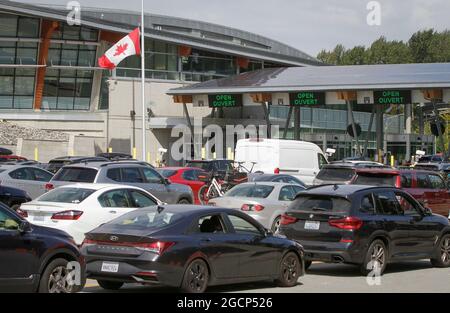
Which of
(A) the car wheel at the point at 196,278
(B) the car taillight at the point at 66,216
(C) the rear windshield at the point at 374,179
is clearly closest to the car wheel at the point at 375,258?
(A) the car wheel at the point at 196,278

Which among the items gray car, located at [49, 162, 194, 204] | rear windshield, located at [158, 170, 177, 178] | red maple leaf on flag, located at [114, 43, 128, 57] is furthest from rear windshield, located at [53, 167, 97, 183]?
red maple leaf on flag, located at [114, 43, 128, 57]

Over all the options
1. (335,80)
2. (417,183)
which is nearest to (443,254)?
(417,183)

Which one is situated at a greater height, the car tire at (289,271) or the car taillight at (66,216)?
the car taillight at (66,216)

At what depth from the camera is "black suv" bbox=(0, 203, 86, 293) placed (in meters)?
10.4

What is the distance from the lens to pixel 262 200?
20.6 meters

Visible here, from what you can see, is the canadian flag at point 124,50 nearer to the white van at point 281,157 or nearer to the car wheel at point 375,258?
the white van at point 281,157

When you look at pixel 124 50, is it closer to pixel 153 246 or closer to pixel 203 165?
Result: pixel 203 165

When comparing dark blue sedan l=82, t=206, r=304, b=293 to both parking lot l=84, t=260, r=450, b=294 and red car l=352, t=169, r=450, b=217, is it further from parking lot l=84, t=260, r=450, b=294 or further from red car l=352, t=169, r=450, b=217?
red car l=352, t=169, r=450, b=217

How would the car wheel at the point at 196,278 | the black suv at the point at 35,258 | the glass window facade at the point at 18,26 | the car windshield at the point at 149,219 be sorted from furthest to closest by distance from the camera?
the glass window facade at the point at 18,26 < the car windshield at the point at 149,219 < the car wheel at the point at 196,278 < the black suv at the point at 35,258

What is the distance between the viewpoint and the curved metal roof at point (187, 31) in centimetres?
5588

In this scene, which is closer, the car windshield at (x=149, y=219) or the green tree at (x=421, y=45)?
the car windshield at (x=149, y=219)

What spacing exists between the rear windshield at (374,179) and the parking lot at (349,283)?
252 inches

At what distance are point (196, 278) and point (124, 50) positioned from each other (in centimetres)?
3437

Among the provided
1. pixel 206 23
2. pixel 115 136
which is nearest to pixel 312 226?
pixel 115 136
